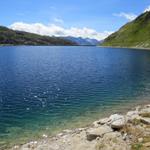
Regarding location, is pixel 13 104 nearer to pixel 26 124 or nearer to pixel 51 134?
pixel 26 124

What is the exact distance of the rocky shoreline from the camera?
78.2 feet

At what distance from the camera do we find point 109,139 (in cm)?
2461

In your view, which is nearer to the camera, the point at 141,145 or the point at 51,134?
the point at 141,145

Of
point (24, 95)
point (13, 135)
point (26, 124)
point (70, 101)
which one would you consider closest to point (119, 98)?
point (70, 101)

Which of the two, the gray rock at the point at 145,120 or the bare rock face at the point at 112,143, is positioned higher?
the gray rock at the point at 145,120

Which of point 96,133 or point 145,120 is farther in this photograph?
point 145,120

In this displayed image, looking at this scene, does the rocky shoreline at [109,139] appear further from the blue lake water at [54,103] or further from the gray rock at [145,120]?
the blue lake water at [54,103]

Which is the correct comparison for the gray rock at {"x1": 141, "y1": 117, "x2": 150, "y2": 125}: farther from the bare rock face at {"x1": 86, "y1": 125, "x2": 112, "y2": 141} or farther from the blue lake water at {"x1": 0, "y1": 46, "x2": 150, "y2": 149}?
the blue lake water at {"x1": 0, "y1": 46, "x2": 150, "y2": 149}

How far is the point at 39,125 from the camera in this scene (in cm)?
3634

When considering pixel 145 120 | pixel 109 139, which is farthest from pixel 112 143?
pixel 145 120

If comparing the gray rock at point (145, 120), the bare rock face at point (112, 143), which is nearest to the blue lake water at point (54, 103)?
the bare rock face at point (112, 143)

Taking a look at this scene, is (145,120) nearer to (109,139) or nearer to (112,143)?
(109,139)

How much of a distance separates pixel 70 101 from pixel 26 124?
1412 cm

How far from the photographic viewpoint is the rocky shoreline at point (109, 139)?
2382cm
